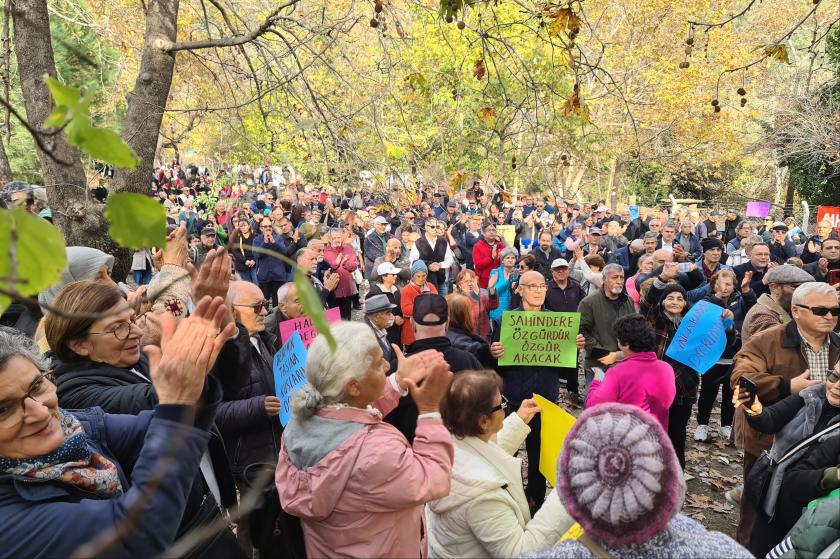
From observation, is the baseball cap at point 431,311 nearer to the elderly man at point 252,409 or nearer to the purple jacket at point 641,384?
the elderly man at point 252,409

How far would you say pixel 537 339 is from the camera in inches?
194

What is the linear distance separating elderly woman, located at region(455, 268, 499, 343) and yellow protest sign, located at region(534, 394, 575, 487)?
3283 millimetres

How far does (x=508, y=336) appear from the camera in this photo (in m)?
4.92

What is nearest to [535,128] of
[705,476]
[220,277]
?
[220,277]

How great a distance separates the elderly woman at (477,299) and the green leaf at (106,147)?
5.63 m

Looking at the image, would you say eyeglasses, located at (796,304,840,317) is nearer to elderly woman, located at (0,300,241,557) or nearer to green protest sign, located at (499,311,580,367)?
green protest sign, located at (499,311,580,367)

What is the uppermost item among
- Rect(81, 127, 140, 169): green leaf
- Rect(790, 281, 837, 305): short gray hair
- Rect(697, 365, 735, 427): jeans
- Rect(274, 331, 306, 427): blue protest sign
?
Rect(81, 127, 140, 169): green leaf

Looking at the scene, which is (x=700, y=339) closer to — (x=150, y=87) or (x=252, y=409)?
(x=252, y=409)

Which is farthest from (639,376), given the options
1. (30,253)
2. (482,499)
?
(30,253)

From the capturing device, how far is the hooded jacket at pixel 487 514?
2.27 m

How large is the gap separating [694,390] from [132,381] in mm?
4311

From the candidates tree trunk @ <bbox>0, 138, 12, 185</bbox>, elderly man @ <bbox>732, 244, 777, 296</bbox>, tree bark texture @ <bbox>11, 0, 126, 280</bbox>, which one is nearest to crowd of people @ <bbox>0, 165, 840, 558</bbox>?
tree bark texture @ <bbox>11, 0, 126, 280</bbox>

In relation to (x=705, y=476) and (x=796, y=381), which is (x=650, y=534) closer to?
(x=796, y=381)

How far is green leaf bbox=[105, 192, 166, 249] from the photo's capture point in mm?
993
